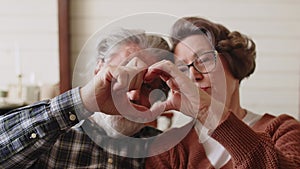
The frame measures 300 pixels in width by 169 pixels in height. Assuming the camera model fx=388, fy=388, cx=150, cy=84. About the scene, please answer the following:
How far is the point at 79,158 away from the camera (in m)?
1.08

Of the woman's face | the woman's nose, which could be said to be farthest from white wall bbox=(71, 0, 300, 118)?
the woman's nose

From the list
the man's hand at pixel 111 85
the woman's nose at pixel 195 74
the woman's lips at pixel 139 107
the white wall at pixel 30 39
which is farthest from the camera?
the white wall at pixel 30 39

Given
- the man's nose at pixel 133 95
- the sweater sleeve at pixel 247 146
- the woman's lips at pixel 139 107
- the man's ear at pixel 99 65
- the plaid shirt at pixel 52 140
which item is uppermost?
the man's ear at pixel 99 65

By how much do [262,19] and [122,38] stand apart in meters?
0.96

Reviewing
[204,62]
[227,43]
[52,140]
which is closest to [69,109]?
[52,140]

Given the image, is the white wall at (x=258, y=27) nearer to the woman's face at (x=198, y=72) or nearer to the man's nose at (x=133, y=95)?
the woman's face at (x=198, y=72)

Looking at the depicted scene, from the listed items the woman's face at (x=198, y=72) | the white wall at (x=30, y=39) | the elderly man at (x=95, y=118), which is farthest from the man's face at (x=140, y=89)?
the white wall at (x=30, y=39)

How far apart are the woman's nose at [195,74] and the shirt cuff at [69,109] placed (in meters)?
0.30

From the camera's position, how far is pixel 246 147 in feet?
2.73

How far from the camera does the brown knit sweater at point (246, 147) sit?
0.83 meters

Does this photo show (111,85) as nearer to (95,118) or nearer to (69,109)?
(69,109)

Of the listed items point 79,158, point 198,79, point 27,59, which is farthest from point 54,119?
point 27,59

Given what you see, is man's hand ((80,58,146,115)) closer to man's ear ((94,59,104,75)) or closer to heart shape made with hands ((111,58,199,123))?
heart shape made with hands ((111,58,199,123))

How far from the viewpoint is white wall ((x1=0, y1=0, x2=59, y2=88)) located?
165cm
